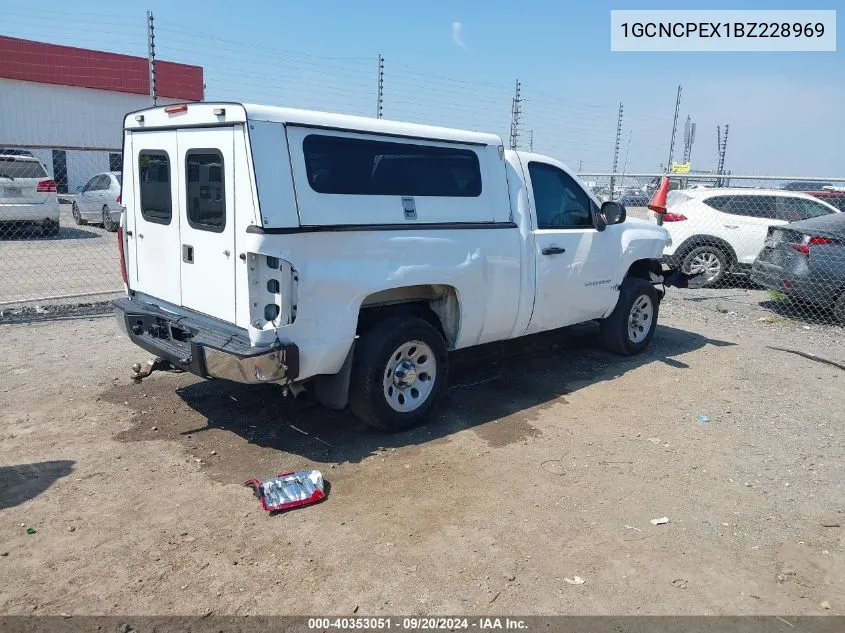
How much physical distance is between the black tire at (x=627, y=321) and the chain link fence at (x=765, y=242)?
255cm

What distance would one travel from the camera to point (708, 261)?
1134 centimetres

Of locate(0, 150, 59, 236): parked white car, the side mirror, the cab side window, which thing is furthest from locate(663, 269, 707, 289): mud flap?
locate(0, 150, 59, 236): parked white car

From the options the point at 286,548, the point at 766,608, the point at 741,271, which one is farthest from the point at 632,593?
the point at 741,271

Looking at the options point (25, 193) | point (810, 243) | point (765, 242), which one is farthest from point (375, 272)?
point (25, 193)

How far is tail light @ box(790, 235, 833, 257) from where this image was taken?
8906mm

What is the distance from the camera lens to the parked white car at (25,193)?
1334 cm

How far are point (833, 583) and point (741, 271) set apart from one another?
29.0 feet

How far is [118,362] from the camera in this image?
6527 mm

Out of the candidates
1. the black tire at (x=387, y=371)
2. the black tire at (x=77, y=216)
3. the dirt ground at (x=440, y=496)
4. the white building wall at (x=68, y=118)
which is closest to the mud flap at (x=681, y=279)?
the dirt ground at (x=440, y=496)

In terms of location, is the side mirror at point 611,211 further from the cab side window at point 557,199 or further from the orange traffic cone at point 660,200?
the orange traffic cone at point 660,200

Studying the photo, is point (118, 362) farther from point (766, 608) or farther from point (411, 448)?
point (766, 608)

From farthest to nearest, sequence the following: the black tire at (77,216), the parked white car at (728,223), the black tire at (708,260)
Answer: the black tire at (77,216)
the black tire at (708,260)
the parked white car at (728,223)

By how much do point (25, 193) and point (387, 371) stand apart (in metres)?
12.1

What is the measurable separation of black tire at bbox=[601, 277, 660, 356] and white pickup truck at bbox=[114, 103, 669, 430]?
111cm
